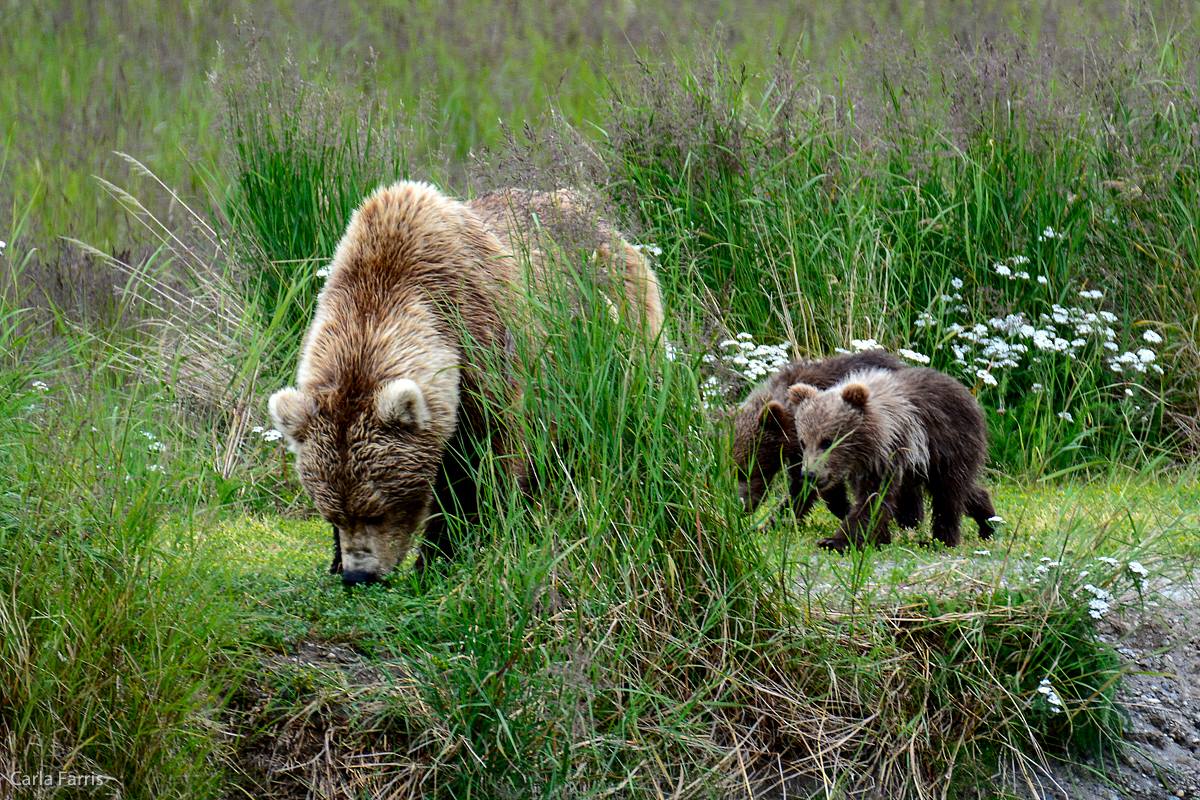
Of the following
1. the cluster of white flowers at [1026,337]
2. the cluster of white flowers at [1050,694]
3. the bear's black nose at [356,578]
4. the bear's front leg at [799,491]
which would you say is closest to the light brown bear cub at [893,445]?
the bear's front leg at [799,491]

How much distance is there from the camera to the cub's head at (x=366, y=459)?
440 centimetres

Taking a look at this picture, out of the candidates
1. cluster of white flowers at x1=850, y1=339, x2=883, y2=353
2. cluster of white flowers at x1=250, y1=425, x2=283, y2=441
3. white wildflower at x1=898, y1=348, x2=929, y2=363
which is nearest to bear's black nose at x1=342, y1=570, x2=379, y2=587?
cluster of white flowers at x1=250, y1=425, x2=283, y2=441

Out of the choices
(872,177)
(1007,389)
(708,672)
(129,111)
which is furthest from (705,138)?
(129,111)

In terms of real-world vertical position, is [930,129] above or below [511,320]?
above

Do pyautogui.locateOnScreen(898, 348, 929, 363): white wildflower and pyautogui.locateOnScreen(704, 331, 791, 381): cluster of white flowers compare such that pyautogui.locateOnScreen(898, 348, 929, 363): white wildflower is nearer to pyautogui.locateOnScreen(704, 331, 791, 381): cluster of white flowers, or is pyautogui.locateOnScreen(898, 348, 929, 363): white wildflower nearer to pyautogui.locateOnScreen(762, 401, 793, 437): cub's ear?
pyautogui.locateOnScreen(704, 331, 791, 381): cluster of white flowers

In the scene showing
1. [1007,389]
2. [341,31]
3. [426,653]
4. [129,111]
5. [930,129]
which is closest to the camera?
[426,653]

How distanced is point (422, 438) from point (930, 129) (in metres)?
5.01

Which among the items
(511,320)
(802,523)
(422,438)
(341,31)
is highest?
(341,31)

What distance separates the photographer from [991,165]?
25.0ft

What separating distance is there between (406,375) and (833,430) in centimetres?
211

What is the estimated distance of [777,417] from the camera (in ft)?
18.9

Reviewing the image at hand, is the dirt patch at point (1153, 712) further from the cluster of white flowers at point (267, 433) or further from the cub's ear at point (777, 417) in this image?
the cluster of white flowers at point (267, 433)

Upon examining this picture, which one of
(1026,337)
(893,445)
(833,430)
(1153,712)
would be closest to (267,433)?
(833,430)

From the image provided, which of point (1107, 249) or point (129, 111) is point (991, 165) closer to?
point (1107, 249)
